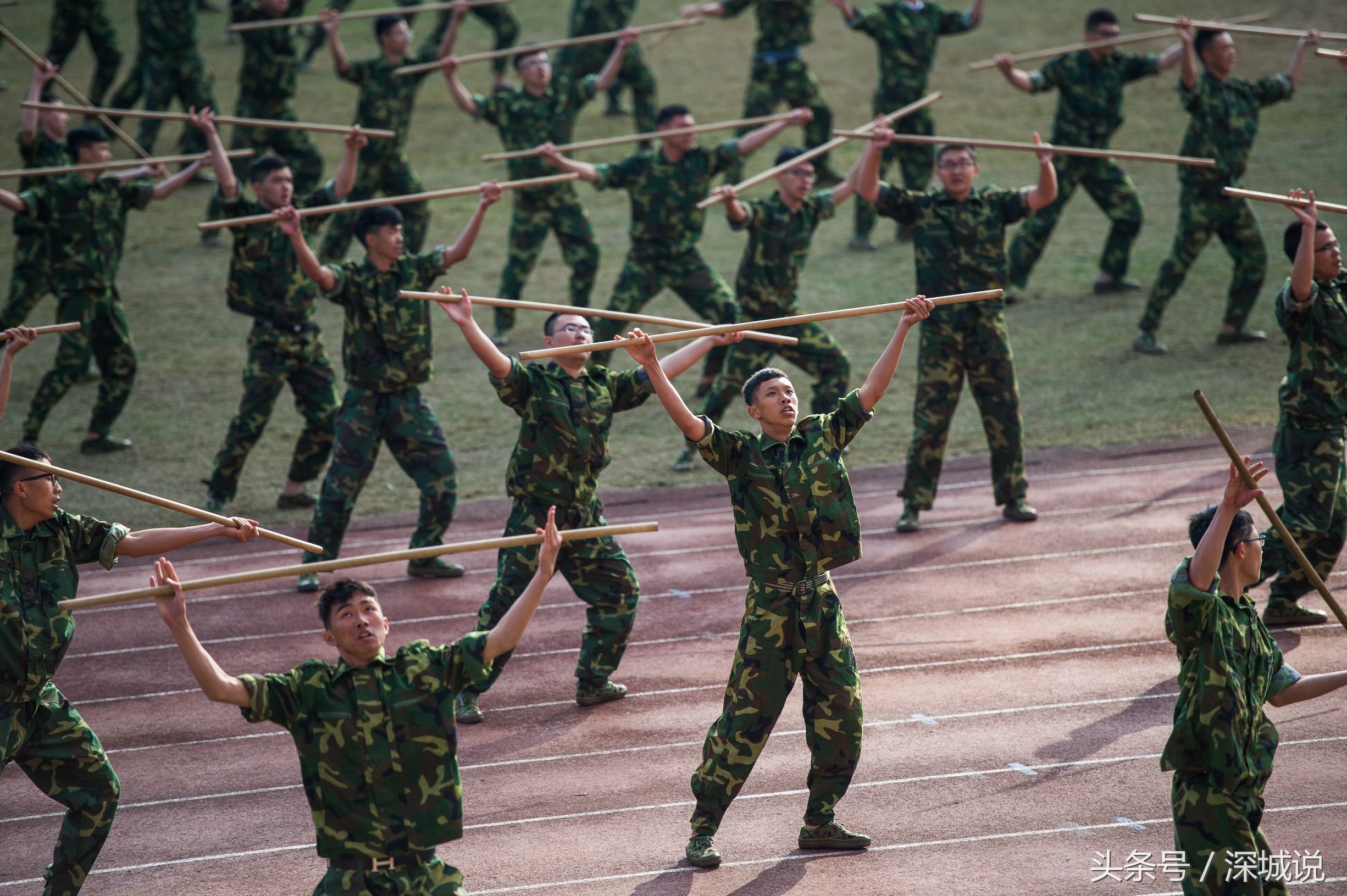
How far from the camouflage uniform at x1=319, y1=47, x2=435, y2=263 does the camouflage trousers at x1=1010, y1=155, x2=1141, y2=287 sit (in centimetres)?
608

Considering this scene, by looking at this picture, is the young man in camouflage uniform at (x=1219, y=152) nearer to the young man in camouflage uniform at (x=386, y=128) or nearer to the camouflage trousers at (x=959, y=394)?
the camouflage trousers at (x=959, y=394)

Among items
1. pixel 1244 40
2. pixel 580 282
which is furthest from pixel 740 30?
pixel 580 282

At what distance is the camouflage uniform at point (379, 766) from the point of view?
4.92 m

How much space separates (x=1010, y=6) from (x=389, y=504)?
1638 centimetres

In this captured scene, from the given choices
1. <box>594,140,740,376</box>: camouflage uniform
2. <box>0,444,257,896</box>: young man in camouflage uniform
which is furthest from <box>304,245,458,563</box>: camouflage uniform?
<box>0,444,257,896</box>: young man in camouflage uniform

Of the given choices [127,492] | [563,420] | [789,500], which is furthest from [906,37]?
[127,492]

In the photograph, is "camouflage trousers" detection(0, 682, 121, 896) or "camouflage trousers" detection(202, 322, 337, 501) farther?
"camouflage trousers" detection(202, 322, 337, 501)

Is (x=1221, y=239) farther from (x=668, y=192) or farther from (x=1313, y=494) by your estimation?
(x=1313, y=494)

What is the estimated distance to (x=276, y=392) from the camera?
438 inches

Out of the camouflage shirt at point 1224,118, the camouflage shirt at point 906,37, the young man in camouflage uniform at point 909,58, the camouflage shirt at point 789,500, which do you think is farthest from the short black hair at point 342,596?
the camouflage shirt at point 906,37

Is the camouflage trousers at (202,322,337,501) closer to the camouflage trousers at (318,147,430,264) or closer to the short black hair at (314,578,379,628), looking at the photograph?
the camouflage trousers at (318,147,430,264)

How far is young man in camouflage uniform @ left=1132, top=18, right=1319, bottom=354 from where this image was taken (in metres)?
13.2

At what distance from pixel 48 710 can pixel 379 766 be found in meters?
1.98

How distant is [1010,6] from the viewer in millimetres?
24250
